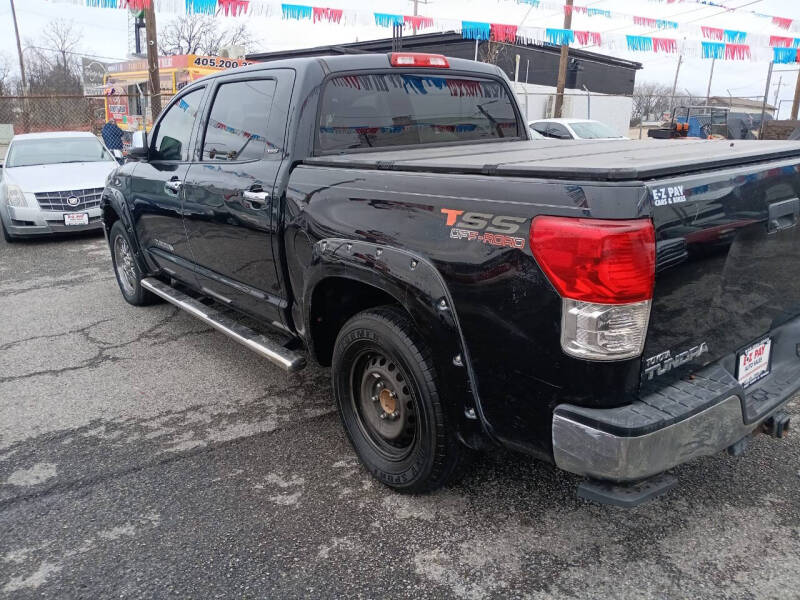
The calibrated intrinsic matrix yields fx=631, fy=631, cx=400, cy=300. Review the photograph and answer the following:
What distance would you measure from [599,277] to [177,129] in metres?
3.61

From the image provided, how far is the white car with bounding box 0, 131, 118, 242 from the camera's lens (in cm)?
891

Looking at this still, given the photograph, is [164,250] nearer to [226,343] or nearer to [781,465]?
[226,343]

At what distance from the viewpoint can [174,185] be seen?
4371 mm

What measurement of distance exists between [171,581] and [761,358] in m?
2.51

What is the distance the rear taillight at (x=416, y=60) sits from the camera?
376cm

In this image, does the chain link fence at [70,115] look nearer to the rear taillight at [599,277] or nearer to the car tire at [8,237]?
the car tire at [8,237]

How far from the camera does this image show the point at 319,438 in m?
3.50

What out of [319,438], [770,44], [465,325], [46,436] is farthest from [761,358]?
[770,44]

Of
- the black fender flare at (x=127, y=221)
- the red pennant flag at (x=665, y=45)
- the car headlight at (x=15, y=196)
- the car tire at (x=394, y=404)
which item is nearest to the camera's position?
the car tire at (x=394, y=404)

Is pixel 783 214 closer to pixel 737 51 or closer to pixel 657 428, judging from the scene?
pixel 657 428

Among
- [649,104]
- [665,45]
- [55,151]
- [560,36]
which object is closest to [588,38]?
[560,36]

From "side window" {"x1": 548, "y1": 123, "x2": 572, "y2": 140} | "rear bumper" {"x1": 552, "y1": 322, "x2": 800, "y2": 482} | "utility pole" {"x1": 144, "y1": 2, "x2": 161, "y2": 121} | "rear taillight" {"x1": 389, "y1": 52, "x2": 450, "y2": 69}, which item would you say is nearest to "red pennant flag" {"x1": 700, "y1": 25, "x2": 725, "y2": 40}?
"side window" {"x1": 548, "y1": 123, "x2": 572, "y2": 140}

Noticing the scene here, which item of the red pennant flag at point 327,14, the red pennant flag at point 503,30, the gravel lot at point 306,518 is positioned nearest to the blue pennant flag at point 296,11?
the red pennant flag at point 327,14

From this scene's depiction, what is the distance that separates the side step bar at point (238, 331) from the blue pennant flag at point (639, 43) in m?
14.4
